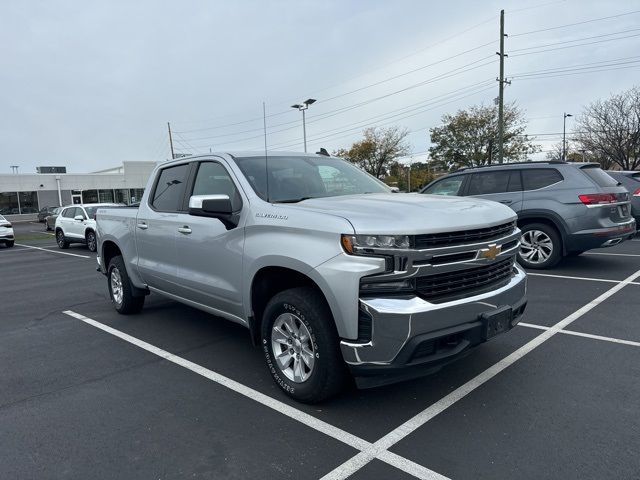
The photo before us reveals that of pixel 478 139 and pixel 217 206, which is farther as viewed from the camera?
pixel 478 139

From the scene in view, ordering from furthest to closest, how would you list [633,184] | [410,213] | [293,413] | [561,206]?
[633,184], [561,206], [293,413], [410,213]

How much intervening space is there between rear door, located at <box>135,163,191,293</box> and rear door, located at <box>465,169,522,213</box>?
5.85 meters

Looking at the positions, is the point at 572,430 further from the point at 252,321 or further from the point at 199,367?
the point at 199,367

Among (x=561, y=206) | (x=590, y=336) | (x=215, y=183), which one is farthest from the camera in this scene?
(x=561, y=206)

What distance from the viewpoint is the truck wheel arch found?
3.61m

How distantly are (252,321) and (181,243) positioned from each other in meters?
1.30

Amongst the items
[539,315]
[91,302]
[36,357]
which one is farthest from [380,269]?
[91,302]

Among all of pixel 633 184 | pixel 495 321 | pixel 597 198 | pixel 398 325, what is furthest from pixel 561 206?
pixel 398 325

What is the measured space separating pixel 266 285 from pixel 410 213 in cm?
133

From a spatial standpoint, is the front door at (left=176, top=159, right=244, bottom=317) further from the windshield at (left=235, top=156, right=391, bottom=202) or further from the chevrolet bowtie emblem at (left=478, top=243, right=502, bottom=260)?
the chevrolet bowtie emblem at (left=478, top=243, right=502, bottom=260)

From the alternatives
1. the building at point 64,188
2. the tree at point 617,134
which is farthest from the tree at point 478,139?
the building at point 64,188

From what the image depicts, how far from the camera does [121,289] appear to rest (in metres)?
6.26

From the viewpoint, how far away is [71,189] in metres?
49.2

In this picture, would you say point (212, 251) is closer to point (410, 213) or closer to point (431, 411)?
point (410, 213)
